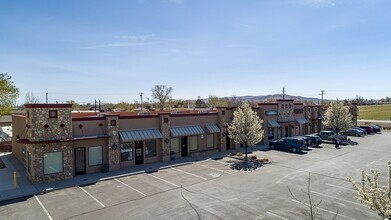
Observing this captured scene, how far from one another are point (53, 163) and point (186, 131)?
13517 mm

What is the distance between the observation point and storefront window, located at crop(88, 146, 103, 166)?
23953 millimetres

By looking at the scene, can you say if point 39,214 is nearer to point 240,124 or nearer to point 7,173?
point 7,173

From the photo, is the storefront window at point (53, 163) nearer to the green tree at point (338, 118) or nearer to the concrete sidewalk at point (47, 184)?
the concrete sidewalk at point (47, 184)

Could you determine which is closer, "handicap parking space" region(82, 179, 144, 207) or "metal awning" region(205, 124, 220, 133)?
"handicap parking space" region(82, 179, 144, 207)

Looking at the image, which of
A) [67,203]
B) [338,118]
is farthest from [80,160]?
[338,118]

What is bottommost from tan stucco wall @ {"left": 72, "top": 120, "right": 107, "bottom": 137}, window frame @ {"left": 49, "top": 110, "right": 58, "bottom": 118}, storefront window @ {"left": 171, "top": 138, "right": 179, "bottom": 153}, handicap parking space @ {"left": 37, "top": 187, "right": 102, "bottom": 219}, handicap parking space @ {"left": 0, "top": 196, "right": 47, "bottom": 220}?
handicap parking space @ {"left": 0, "top": 196, "right": 47, "bottom": 220}

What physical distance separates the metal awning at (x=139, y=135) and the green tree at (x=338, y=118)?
3097cm

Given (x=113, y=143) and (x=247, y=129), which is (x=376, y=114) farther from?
(x=113, y=143)

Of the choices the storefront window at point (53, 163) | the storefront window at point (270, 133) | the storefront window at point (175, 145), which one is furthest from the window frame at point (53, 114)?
the storefront window at point (270, 133)

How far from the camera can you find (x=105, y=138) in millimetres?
24375

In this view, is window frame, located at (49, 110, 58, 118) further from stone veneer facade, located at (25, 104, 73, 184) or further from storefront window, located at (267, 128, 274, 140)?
storefront window, located at (267, 128, 274, 140)

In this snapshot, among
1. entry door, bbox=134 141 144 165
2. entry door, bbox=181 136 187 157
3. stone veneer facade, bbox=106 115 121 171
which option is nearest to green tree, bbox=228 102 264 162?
entry door, bbox=181 136 187 157

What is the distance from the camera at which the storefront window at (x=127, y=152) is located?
25.8m

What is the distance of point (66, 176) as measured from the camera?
22.1m
